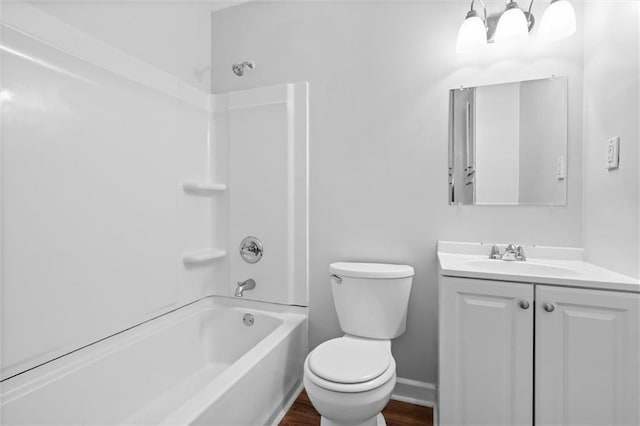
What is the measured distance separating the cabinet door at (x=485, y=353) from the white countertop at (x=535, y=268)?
42 mm

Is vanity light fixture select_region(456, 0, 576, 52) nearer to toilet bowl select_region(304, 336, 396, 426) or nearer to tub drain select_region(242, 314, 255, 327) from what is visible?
toilet bowl select_region(304, 336, 396, 426)

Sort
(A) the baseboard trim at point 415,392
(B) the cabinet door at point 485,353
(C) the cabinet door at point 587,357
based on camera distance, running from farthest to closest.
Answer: (A) the baseboard trim at point 415,392 < (B) the cabinet door at point 485,353 < (C) the cabinet door at point 587,357

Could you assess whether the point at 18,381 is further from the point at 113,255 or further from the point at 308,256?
the point at 308,256

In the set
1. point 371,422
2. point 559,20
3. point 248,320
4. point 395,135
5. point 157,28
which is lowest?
point 371,422

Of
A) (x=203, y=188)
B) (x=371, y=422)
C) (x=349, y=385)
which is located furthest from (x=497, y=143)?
(x=203, y=188)

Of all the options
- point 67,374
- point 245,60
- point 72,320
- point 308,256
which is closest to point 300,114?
point 245,60

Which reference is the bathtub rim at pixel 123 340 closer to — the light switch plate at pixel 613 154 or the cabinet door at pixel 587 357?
the cabinet door at pixel 587 357

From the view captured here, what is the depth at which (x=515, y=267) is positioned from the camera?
1.46 m

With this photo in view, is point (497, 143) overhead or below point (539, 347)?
overhead

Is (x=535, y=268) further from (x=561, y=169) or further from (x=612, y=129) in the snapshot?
(x=612, y=129)

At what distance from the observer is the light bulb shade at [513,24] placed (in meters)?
1.46

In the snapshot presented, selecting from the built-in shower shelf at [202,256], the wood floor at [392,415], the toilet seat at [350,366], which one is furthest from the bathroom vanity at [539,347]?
the built-in shower shelf at [202,256]

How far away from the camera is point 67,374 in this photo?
1.25m

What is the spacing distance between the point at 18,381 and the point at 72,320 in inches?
9.9
